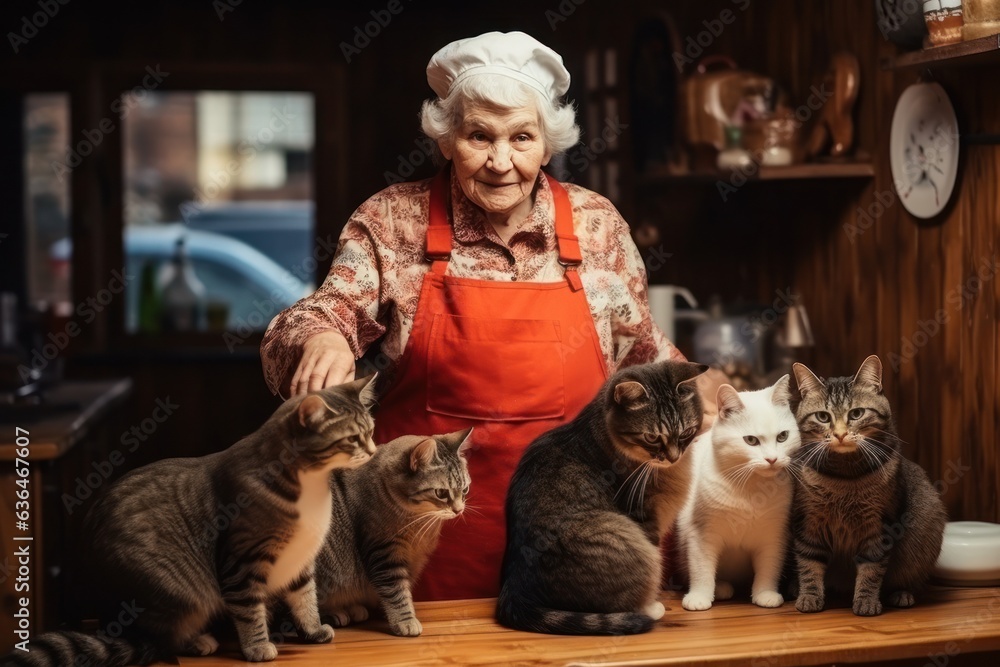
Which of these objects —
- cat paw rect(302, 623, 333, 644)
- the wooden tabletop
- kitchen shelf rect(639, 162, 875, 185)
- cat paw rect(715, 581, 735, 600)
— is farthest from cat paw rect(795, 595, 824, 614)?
the wooden tabletop

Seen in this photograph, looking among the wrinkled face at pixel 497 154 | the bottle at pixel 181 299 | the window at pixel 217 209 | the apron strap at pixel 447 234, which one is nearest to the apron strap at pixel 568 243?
the apron strap at pixel 447 234

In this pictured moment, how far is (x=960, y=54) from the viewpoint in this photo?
7.05 feet

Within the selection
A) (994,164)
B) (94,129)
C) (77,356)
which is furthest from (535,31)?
(994,164)

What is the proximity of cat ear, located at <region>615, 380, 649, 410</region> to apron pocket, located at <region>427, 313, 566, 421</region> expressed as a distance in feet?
1.53

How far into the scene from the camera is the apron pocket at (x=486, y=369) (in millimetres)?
2115

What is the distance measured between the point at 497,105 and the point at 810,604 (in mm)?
1021

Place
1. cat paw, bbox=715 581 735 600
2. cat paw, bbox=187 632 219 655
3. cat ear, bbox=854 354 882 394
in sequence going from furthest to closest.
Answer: cat paw, bbox=715 581 735 600 → cat ear, bbox=854 354 882 394 → cat paw, bbox=187 632 219 655

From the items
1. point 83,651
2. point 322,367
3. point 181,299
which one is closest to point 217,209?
point 181,299

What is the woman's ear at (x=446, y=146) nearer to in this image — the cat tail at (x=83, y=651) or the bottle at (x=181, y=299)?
the cat tail at (x=83, y=651)

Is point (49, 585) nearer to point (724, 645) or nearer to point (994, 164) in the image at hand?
point (724, 645)

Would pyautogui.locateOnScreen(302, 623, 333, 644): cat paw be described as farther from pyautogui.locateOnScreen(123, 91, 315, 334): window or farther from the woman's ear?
pyautogui.locateOnScreen(123, 91, 315, 334): window

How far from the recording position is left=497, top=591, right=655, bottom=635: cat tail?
5.39 ft

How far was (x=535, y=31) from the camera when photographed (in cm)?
546

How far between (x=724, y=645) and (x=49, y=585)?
7.84 feet
